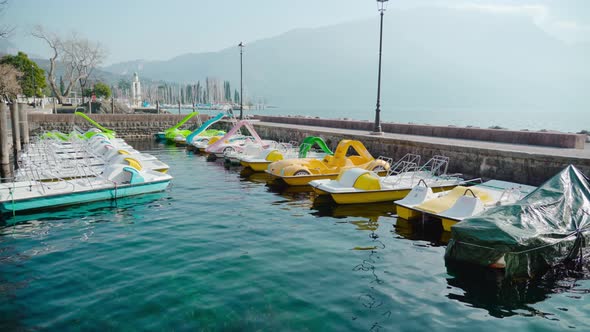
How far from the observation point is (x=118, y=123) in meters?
39.1

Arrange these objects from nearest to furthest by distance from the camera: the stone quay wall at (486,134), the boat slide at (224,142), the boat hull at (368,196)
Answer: the boat hull at (368,196) → the stone quay wall at (486,134) → the boat slide at (224,142)

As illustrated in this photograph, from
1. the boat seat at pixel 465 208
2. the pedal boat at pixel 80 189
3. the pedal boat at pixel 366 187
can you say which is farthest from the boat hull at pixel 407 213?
the pedal boat at pixel 80 189

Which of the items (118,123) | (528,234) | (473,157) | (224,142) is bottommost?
(528,234)

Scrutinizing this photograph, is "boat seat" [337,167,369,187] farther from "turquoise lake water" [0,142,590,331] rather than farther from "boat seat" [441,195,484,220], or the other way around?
"boat seat" [441,195,484,220]

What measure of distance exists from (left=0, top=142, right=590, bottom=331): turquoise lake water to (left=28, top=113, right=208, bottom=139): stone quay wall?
2785cm

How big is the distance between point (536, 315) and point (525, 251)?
136 centimetres

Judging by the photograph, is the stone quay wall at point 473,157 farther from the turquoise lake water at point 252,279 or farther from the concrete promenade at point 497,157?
the turquoise lake water at point 252,279

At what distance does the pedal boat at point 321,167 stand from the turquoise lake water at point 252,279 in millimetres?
3796

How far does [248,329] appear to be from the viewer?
6043mm

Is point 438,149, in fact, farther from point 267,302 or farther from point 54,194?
point 54,194

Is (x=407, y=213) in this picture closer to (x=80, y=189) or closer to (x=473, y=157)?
(x=473, y=157)

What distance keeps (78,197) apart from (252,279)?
7.93 m

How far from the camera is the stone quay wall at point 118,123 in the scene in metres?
35.8

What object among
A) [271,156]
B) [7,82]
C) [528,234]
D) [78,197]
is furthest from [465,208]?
[7,82]
